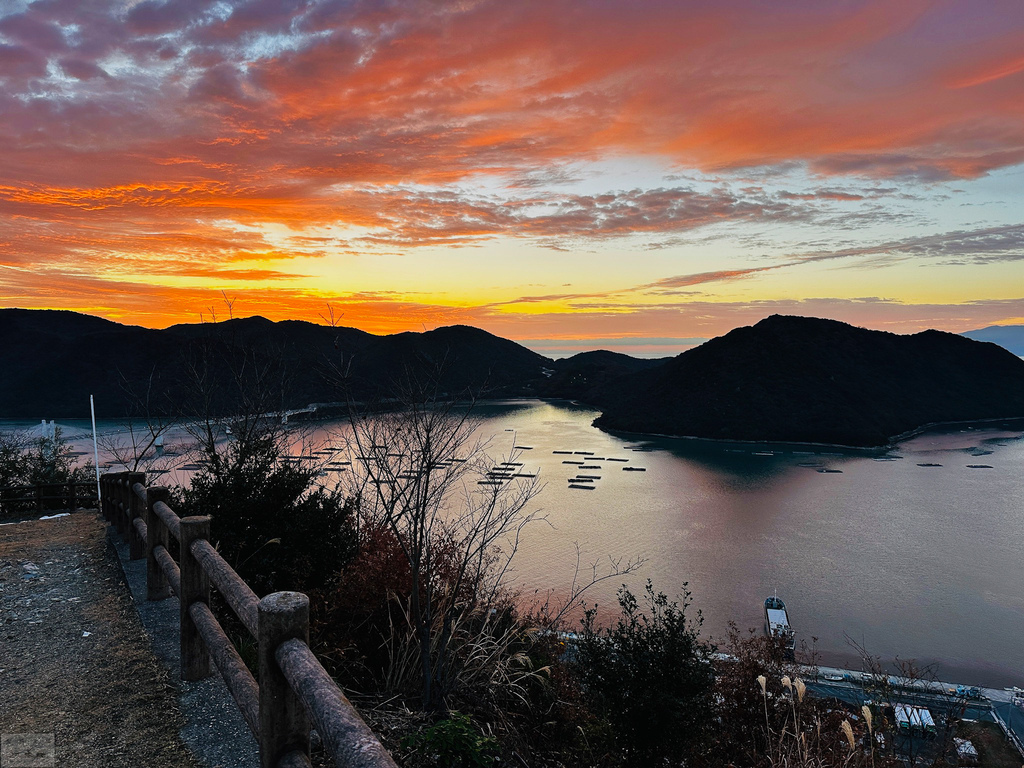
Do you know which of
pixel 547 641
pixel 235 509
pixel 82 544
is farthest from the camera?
pixel 547 641

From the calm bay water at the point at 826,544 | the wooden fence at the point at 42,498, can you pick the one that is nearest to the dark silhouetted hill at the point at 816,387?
the calm bay water at the point at 826,544

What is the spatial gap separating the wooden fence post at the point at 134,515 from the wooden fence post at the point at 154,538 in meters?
1.10

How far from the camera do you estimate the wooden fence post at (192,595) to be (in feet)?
10.4

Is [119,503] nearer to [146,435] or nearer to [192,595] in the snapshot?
[192,595]

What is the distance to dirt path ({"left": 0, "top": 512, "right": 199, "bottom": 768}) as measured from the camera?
8.95 ft

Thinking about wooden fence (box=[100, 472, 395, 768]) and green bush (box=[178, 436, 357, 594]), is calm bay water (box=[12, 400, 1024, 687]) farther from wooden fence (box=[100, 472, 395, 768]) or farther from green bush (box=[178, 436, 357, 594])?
wooden fence (box=[100, 472, 395, 768])

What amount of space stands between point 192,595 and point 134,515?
2952 mm

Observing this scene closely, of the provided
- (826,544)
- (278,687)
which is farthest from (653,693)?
(826,544)

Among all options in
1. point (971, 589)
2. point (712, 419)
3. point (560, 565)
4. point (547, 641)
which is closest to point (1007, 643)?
point (971, 589)

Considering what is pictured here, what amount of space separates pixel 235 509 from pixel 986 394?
172979mm

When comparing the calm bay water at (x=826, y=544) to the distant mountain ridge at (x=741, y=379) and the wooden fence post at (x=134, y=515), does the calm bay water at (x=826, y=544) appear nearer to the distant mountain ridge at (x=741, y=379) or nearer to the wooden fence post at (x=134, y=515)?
the distant mountain ridge at (x=741, y=379)

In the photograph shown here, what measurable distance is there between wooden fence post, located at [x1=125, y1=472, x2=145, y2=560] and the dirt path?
0.77 ft

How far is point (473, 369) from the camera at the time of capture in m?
141

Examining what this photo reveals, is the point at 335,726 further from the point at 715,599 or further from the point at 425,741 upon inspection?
the point at 715,599
